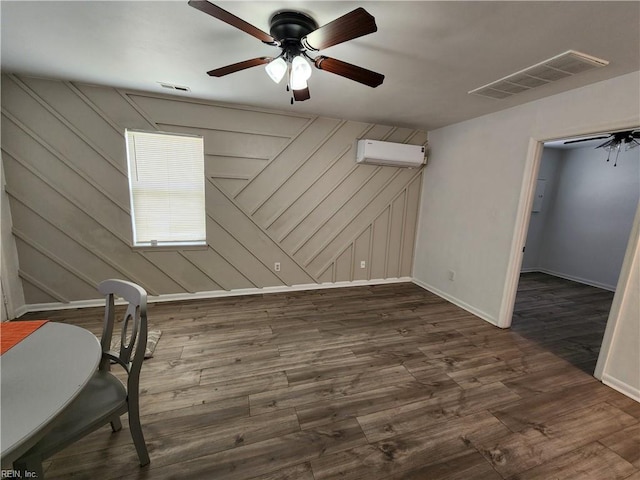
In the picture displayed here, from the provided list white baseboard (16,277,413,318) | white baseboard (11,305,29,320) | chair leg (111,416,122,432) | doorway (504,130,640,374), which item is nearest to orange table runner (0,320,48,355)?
chair leg (111,416,122,432)

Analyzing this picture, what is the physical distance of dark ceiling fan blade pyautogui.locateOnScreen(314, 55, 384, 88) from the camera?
1.60 meters

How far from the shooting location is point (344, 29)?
1.28m

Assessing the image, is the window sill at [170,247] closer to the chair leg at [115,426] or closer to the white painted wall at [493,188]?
the chair leg at [115,426]

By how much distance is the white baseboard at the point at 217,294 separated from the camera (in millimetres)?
2978

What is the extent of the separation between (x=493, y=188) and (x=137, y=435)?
3.91m

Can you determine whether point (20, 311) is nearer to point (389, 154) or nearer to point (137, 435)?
point (137, 435)

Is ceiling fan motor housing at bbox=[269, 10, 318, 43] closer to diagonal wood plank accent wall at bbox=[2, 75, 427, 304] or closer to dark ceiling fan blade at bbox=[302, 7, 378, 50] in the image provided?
dark ceiling fan blade at bbox=[302, 7, 378, 50]

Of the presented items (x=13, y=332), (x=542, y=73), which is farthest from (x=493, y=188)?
(x=13, y=332)

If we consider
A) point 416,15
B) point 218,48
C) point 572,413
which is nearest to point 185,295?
point 218,48

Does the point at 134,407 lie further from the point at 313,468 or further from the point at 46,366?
the point at 313,468

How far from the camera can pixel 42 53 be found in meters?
2.12

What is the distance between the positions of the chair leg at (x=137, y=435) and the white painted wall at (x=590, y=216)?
6495 mm

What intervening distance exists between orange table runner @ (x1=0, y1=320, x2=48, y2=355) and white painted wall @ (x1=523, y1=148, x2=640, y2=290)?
22.6 feet

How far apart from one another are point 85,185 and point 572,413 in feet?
16.3
